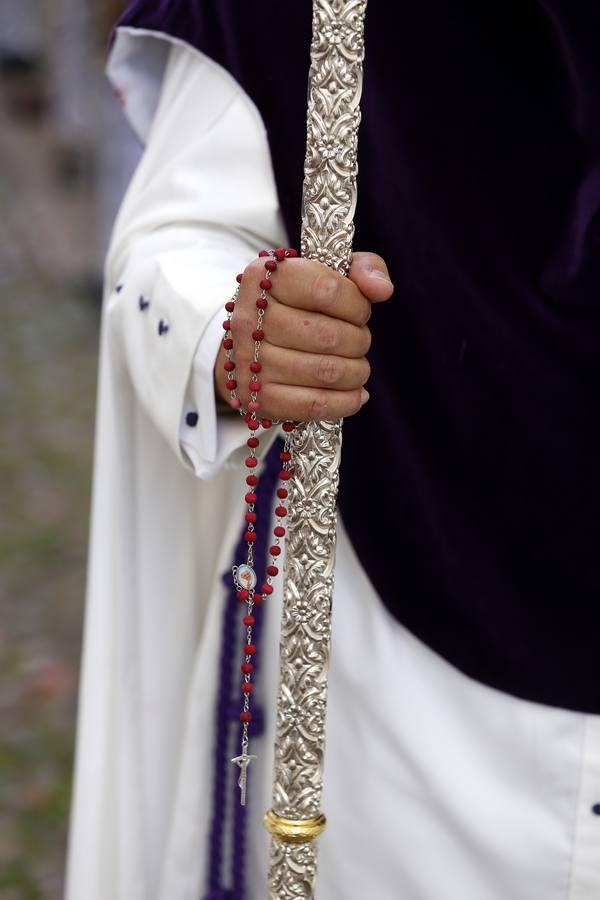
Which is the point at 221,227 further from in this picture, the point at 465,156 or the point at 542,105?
the point at 542,105

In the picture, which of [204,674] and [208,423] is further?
[204,674]

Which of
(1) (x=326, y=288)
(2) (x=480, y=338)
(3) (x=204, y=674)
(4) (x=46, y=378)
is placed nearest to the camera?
(1) (x=326, y=288)

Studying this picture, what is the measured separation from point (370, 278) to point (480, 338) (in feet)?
0.97

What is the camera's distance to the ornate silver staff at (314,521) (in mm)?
1168

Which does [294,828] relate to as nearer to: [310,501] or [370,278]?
[310,501]

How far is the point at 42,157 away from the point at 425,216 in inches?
433

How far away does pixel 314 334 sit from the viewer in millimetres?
1247

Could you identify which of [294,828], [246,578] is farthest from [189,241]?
[294,828]

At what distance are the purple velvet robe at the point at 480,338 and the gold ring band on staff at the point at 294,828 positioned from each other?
1.01 feet

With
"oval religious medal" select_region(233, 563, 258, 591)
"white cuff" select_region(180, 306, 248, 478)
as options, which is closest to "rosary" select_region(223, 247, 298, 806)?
"oval religious medal" select_region(233, 563, 258, 591)

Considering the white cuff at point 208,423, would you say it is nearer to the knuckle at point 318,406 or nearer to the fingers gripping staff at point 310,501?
the fingers gripping staff at point 310,501

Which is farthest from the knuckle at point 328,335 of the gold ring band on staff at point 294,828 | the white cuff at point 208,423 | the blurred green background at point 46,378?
the blurred green background at point 46,378

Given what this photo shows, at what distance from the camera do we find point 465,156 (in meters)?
1.49

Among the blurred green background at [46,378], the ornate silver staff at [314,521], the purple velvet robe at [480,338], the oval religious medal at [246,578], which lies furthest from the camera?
the blurred green background at [46,378]
